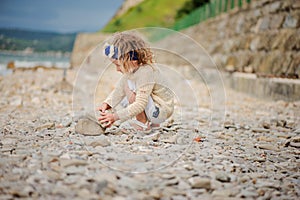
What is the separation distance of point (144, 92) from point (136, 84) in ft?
0.26

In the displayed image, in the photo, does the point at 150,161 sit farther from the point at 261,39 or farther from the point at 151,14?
the point at 151,14

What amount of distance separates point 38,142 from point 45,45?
18.9 meters

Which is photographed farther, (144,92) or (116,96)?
(116,96)

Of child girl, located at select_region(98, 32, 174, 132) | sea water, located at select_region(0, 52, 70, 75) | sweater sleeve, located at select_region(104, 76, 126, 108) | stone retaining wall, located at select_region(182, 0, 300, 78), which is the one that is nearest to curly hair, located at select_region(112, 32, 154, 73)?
child girl, located at select_region(98, 32, 174, 132)

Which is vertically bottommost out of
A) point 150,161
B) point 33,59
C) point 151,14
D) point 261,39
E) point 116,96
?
point 150,161

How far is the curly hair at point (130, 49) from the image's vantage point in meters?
2.28

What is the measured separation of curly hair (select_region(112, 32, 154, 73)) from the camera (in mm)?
2281

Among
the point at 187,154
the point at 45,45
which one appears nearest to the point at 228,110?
the point at 187,154

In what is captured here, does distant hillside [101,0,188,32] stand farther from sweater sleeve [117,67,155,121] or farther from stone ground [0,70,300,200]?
sweater sleeve [117,67,155,121]

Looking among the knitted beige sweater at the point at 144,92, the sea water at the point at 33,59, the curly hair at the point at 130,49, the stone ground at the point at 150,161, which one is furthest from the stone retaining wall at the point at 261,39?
the sea water at the point at 33,59

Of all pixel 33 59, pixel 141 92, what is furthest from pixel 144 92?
pixel 33 59

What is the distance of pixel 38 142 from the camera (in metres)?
2.32

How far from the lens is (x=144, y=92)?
2.33 m

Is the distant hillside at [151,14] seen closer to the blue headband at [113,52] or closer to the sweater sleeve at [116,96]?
the sweater sleeve at [116,96]
